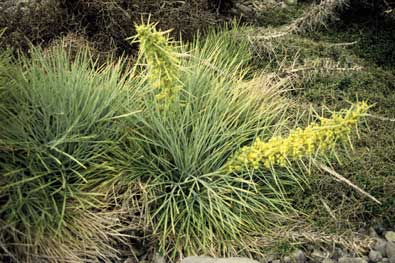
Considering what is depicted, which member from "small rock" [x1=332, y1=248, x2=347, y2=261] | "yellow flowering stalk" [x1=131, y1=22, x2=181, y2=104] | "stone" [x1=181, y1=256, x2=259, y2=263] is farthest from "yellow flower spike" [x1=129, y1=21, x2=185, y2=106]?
"small rock" [x1=332, y1=248, x2=347, y2=261]

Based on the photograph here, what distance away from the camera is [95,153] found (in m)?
2.95

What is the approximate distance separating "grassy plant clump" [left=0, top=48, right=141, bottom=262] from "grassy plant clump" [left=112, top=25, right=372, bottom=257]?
17 cm

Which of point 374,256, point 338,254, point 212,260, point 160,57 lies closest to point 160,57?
point 160,57

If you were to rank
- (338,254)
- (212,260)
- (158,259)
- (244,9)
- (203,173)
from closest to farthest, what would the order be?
(212,260) < (158,259) < (338,254) < (203,173) < (244,9)

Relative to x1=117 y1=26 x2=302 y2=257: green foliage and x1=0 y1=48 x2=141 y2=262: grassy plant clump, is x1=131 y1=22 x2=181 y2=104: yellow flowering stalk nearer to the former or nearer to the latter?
x1=117 y1=26 x2=302 y2=257: green foliage

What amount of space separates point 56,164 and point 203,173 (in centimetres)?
73

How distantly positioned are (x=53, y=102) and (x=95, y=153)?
0.33m

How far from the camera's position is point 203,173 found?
308cm

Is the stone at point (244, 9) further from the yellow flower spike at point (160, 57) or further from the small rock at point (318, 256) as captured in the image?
the small rock at point (318, 256)

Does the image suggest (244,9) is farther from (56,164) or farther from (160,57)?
(56,164)

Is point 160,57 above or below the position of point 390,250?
above

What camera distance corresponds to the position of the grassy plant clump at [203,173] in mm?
2916

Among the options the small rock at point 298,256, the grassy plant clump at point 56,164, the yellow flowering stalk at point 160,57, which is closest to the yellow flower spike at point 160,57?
the yellow flowering stalk at point 160,57

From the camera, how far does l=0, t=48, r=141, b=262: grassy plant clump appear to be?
267cm
